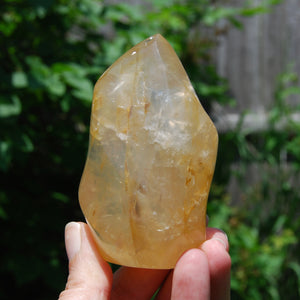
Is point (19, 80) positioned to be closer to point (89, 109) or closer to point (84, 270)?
point (89, 109)

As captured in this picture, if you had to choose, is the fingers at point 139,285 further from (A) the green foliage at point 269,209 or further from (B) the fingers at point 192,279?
(A) the green foliage at point 269,209

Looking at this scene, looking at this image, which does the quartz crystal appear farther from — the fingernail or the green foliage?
the green foliage

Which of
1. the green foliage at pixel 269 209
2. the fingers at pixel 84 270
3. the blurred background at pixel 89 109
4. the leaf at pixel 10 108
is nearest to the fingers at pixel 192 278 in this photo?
the fingers at pixel 84 270

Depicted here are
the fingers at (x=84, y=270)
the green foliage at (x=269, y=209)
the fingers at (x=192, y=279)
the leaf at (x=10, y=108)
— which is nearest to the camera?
the fingers at (x=192, y=279)

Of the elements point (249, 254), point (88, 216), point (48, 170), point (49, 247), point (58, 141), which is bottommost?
point (249, 254)

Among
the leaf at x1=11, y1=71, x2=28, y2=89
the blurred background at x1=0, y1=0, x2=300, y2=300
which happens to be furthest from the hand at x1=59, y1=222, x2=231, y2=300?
the leaf at x1=11, y1=71, x2=28, y2=89

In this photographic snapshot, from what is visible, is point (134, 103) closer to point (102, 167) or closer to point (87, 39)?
point (102, 167)

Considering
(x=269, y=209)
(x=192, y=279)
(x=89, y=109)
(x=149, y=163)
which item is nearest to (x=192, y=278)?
(x=192, y=279)

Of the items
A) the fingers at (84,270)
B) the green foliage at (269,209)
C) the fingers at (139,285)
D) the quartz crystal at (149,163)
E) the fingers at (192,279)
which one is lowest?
the green foliage at (269,209)

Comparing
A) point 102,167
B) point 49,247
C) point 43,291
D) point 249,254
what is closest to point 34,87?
point 102,167
